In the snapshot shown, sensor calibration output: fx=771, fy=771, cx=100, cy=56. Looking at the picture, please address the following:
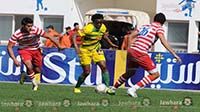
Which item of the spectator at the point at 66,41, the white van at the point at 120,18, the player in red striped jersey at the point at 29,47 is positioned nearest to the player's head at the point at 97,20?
the player in red striped jersey at the point at 29,47

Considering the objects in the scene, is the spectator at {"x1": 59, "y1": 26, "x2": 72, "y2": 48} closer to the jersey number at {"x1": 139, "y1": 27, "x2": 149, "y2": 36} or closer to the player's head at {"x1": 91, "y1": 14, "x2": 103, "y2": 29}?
the player's head at {"x1": 91, "y1": 14, "x2": 103, "y2": 29}

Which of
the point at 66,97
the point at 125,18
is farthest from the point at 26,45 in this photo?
the point at 125,18

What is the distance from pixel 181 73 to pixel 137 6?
11135mm

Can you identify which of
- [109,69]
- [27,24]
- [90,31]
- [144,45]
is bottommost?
[109,69]

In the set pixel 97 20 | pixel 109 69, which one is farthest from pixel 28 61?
pixel 109 69

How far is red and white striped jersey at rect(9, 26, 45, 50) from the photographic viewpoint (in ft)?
59.0

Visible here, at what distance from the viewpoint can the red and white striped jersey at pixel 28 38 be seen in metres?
18.0

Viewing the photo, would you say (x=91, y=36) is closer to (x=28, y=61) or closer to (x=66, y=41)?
(x=28, y=61)

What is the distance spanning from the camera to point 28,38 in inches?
719

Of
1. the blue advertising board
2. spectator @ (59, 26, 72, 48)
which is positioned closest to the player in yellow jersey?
the blue advertising board

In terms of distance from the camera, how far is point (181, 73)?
2153 centimetres

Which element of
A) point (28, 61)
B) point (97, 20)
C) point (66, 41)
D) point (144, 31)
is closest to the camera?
point (144, 31)

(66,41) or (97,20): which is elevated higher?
(97,20)

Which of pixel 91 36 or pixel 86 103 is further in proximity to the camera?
pixel 91 36
